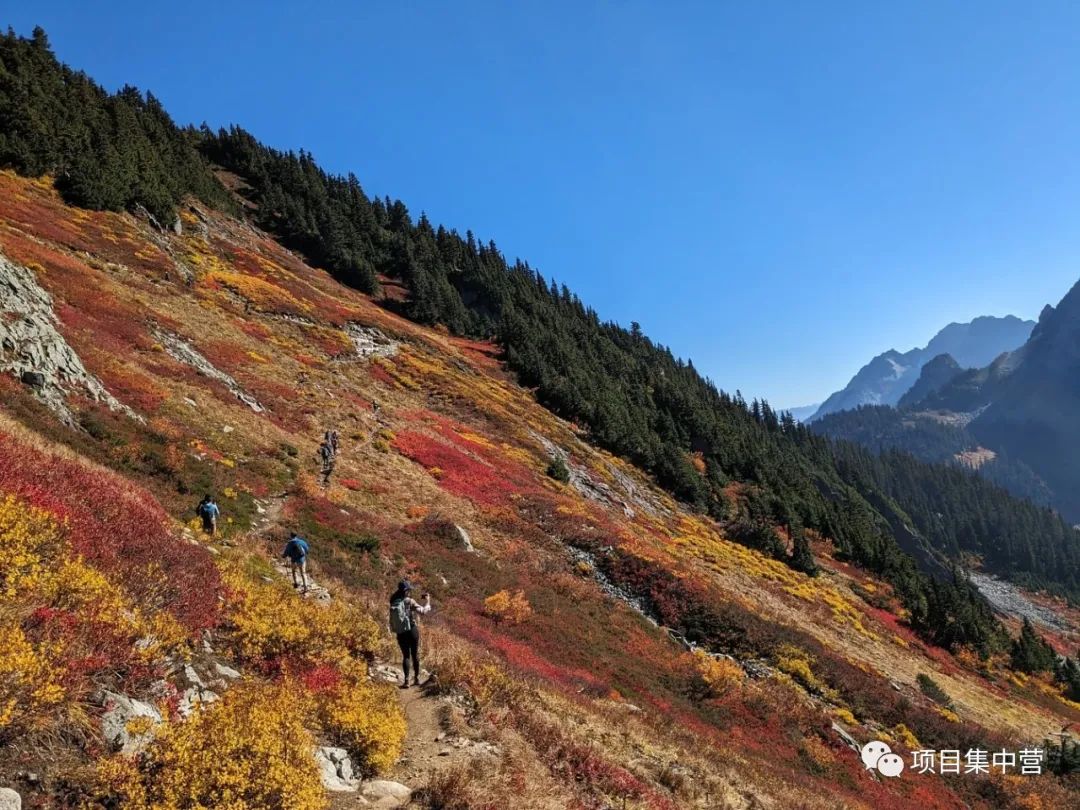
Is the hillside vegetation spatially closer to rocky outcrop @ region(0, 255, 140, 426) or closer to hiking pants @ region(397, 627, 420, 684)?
rocky outcrop @ region(0, 255, 140, 426)

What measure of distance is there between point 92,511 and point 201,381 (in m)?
24.2

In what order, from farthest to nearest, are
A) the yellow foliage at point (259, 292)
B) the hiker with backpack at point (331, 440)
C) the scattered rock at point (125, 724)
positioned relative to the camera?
the yellow foliage at point (259, 292), the hiker with backpack at point (331, 440), the scattered rock at point (125, 724)

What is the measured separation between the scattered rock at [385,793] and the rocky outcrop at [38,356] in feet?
60.3

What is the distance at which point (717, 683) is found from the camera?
23359 mm

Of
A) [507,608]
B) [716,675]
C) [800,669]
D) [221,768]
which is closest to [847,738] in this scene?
[800,669]

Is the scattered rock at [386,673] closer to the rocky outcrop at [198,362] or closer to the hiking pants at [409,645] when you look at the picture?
the hiking pants at [409,645]

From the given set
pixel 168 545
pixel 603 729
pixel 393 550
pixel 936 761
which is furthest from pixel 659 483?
pixel 168 545

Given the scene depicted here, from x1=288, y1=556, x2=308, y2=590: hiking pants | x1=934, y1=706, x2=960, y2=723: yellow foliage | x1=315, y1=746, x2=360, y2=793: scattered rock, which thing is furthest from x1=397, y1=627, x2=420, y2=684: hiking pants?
x1=934, y1=706, x2=960, y2=723: yellow foliage

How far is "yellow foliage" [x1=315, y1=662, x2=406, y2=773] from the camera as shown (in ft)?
26.7

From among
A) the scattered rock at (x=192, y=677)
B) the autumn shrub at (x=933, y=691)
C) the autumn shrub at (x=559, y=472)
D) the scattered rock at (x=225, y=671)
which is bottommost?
the scattered rock at (x=225, y=671)

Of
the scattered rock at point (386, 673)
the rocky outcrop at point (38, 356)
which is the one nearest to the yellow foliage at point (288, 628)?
the scattered rock at point (386, 673)

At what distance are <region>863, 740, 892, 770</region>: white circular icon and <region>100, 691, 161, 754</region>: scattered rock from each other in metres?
25.2

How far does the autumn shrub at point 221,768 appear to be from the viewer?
218 inches

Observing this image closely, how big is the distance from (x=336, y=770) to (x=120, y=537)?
19.3 feet
